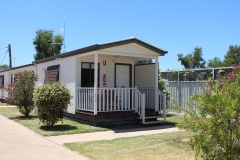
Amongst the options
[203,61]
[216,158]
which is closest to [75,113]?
[216,158]

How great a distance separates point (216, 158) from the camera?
A: 428 cm

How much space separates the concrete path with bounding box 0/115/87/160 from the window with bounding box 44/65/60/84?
4541mm

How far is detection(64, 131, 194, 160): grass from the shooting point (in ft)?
19.6

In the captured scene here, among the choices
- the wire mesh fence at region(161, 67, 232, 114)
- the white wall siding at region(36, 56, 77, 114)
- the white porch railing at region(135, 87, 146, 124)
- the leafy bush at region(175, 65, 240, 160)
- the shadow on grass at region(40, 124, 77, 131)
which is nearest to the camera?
the leafy bush at region(175, 65, 240, 160)

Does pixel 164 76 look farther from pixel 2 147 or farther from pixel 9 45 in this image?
pixel 9 45

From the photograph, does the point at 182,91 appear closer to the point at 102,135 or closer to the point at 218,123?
the point at 102,135

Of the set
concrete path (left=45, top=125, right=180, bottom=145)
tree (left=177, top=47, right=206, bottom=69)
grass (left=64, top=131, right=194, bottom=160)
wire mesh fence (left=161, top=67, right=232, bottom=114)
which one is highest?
tree (left=177, top=47, right=206, bottom=69)

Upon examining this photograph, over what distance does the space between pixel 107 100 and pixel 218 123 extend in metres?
6.65

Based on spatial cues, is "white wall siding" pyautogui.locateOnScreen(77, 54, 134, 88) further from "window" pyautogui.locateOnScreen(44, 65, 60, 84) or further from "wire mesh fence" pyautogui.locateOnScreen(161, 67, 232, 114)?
"wire mesh fence" pyautogui.locateOnScreen(161, 67, 232, 114)

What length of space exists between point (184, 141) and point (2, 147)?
4795 mm

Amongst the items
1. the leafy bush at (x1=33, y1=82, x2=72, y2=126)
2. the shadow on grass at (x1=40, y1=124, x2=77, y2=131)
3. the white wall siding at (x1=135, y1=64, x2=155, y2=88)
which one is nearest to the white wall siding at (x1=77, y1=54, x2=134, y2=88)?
the white wall siding at (x1=135, y1=64, x2=155, y2=88)

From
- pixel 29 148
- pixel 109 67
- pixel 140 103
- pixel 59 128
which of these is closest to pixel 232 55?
pixel 109 67

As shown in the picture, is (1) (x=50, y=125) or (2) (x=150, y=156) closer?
(2) (x=150, y=156)

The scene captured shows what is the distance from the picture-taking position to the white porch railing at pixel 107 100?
10.5 metres
